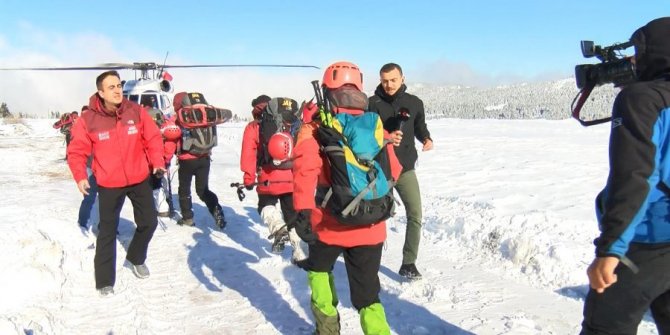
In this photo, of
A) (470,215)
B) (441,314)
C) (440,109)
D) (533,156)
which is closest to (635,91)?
(441,314)

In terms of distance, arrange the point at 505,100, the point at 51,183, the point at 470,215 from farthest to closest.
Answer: the point at 505,100, the point at 51,183, the point at 470,215

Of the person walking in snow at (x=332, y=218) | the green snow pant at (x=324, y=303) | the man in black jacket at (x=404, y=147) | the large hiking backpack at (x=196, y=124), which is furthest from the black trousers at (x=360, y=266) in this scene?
the large hiking backpack at (x=196, y=124)

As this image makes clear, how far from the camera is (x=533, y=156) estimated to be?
52.1 ft

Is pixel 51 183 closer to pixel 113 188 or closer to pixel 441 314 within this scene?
pixel 113 188

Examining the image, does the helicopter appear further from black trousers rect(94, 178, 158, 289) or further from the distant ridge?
the distant ridge

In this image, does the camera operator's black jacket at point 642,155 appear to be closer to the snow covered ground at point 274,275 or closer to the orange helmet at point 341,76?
the orange helmet at point 341,76

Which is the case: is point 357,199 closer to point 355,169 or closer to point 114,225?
point 355,169

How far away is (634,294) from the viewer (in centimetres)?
233

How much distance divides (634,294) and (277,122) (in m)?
4.30

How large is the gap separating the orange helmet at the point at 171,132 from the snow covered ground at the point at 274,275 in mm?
1442

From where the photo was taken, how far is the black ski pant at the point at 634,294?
2303mm

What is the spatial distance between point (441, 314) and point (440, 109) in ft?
330

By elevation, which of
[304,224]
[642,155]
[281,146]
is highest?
[642,155]

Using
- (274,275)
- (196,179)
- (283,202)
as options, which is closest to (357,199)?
(274,275)
